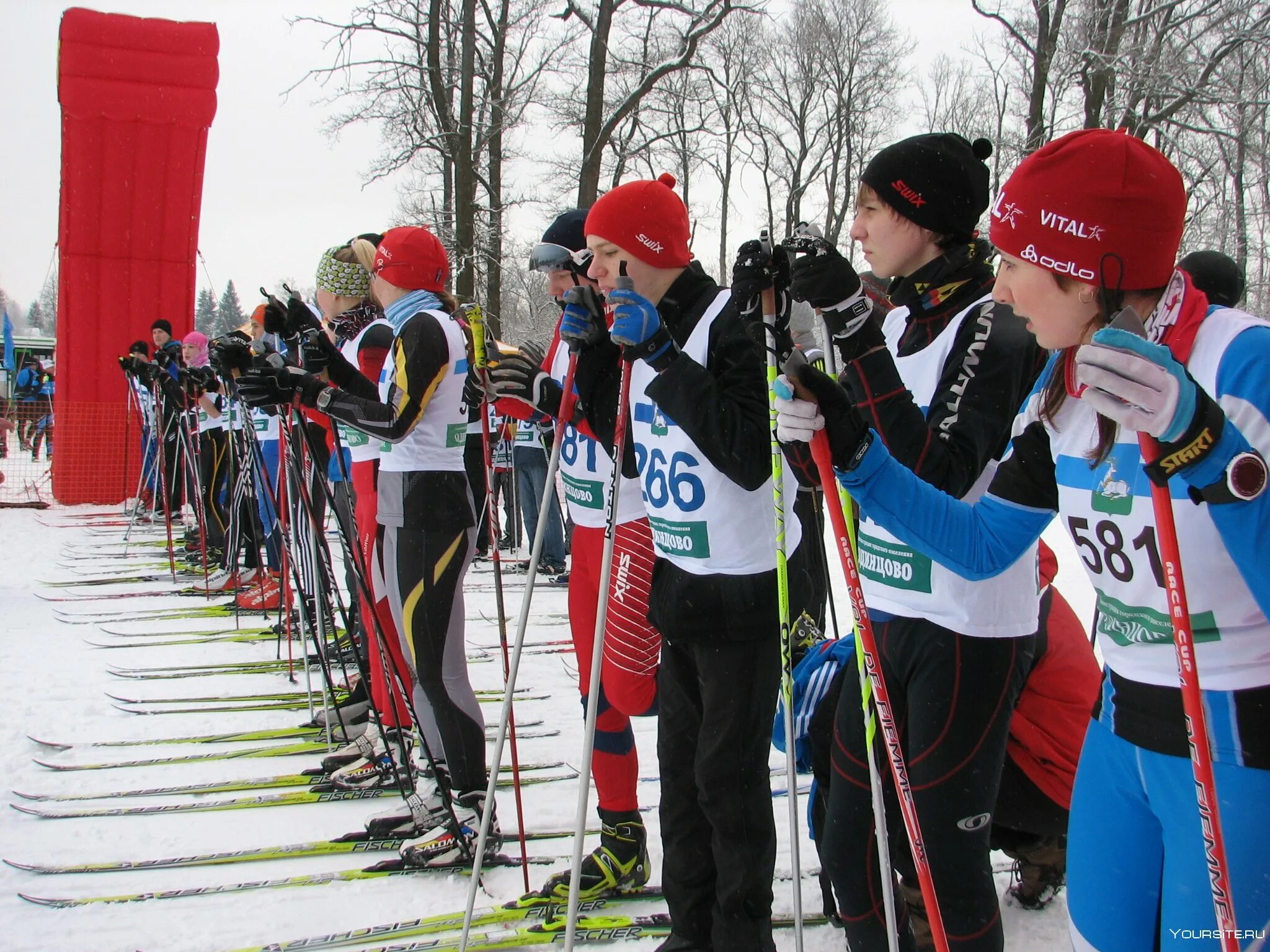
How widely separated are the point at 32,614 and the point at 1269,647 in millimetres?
8203

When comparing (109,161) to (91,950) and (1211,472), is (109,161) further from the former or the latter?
(1211,472)

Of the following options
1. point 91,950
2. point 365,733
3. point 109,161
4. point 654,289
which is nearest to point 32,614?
point 365,733

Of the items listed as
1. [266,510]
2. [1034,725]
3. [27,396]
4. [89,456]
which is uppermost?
[27,396]

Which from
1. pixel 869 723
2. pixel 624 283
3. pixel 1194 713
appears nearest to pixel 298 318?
pixel 624 283

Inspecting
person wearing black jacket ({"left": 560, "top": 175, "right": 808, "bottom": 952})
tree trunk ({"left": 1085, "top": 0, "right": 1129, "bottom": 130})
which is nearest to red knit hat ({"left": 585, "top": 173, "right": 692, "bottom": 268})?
person wearing black jacket ({"left": 560, "top": 175, "right": 808, "bottom": 952})

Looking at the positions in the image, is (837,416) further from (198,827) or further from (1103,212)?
(198,827)

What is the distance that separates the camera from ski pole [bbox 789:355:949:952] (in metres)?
1.64

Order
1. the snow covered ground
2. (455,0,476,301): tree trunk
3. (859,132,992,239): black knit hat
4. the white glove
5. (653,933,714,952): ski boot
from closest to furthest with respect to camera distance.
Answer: the white glove
(859,132,992,239): black knit hat
(653,933,714,952): ski boot
the snow covered ground
(455,0,476,301): tree trunk

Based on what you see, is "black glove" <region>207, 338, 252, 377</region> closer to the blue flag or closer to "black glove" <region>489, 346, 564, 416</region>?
"black glove" <region>489, 346, 564, 416</region>

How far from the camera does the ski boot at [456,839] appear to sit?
3227 millimetres

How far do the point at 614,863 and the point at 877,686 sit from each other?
1.68m

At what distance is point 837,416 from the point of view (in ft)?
5.34

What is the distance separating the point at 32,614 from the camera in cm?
709

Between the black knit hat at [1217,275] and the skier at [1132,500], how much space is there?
79.1 inches
